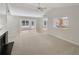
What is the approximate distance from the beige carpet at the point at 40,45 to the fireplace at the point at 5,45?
0.07m

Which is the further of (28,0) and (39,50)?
(39,50)

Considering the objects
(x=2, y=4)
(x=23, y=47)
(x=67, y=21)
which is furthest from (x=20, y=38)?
(x=67, y=21)

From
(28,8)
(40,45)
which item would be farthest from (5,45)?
(28,8)

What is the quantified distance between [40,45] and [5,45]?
1.65 feet

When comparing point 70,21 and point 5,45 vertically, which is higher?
point 70,21

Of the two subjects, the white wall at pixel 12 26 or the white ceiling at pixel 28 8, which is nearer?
the white ceiling at pixel 28 8

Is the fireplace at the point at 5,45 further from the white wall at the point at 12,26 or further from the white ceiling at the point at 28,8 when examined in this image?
the white ceiling at the point at 28,8

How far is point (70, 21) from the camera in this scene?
5.89 ft

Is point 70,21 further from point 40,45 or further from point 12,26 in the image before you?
point 12,26

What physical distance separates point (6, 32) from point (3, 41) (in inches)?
5.2

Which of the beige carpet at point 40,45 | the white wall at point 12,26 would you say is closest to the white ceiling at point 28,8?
the white wall at point 12,26

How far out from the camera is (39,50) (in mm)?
1764

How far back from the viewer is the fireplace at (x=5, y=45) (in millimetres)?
1736

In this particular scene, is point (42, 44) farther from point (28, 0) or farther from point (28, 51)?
point (28, 0)
